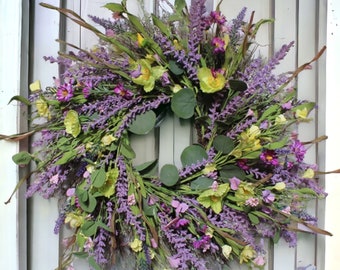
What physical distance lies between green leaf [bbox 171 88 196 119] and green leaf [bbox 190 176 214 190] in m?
0.16

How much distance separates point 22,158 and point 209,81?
493 mm

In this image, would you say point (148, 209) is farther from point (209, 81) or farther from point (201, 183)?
point (209, 81)

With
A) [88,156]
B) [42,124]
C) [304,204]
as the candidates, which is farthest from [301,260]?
[42,124]

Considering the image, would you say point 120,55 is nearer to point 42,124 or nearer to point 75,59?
point 75,59

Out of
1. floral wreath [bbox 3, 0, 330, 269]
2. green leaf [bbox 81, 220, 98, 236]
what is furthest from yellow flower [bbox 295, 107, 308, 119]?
green leaf [bbox 81, 220, 98, 236]

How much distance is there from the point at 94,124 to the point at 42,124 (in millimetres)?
177

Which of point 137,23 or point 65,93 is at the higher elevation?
point 137,23

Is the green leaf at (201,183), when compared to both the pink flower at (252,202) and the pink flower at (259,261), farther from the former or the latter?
the pink flower at (259,261)

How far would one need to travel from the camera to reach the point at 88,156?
922 millimetres

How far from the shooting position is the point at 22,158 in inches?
37.4

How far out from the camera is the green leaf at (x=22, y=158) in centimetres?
95

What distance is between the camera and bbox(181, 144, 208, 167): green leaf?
3.08 ft
